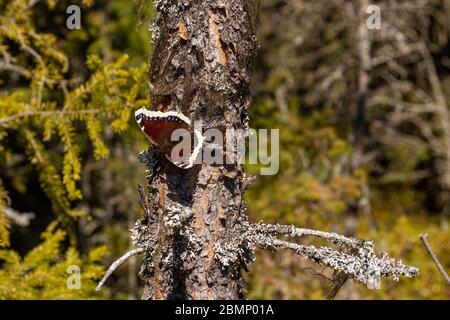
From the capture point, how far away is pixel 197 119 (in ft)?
6.94

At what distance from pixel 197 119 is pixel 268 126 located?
353 cm

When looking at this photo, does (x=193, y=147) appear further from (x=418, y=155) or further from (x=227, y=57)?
(x=418, y=155)

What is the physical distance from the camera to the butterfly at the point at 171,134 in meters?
2.04

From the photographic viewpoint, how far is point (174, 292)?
2.17m

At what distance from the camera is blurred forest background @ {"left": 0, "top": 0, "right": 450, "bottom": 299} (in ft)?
11.1

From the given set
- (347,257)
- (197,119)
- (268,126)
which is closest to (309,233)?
(347,257)

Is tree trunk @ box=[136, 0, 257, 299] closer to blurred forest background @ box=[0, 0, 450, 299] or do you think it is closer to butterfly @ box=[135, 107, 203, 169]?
butterfly @ box=[135, 107, 203, 169]

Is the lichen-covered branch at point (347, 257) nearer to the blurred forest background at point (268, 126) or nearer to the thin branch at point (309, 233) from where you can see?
the thin branch at point (309, 233)

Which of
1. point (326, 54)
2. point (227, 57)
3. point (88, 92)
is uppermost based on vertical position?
point (326, 54)

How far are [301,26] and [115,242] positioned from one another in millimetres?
3890

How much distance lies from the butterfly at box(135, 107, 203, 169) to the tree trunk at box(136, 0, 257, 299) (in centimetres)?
7

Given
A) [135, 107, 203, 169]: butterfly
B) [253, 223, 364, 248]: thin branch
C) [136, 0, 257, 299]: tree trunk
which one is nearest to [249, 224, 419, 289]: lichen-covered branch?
[253, 223, 364, 248]: thin branch

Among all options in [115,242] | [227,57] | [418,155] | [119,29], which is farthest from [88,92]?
[418,155]

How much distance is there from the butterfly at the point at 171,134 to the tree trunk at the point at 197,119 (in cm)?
7
